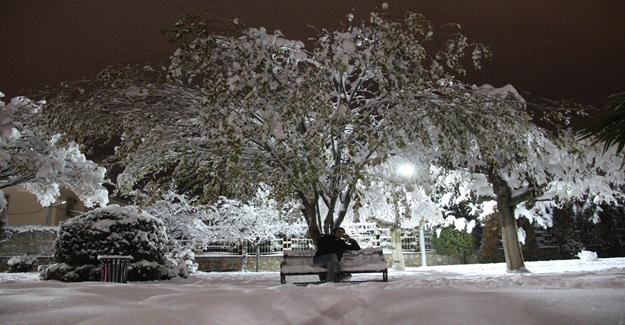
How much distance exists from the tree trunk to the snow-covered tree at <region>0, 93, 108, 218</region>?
13.1 metres

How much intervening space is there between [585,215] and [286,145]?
23.0 metres

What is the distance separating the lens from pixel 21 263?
865 inches

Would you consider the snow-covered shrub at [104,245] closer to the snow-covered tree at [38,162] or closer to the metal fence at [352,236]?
the snow-covered tree at [38,162]

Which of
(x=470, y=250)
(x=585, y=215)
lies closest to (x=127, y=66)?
(x=470, y=250)

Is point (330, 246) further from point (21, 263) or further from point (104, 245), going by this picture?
point (21, 263)

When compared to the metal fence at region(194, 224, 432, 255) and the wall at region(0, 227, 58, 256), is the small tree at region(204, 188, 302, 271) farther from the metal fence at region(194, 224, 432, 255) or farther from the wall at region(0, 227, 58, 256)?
the wall at region(0, 227, 58, 256)

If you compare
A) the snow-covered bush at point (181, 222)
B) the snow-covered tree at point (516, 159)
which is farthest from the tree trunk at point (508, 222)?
the snow-covered bush at point (181, 222)

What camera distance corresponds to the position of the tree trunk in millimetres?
13766

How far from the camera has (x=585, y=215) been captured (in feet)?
82.3

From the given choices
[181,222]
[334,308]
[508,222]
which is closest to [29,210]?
→ [181,222]

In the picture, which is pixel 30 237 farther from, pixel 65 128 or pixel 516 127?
pixel 516 127

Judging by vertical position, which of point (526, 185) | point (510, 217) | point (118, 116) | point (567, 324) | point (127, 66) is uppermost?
point (127, 66)

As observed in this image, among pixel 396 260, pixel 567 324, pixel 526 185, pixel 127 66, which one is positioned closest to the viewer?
pixel 567 324

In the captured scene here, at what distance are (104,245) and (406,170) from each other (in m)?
9.13
